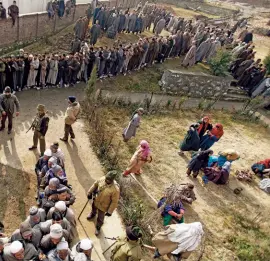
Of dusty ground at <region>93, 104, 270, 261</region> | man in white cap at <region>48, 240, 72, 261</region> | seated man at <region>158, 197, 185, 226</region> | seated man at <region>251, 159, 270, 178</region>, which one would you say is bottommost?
dusty ground at <region>93, 104, 270, 261</region>

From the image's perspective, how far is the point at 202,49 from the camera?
1573 centimetres

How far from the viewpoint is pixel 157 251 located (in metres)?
5.79

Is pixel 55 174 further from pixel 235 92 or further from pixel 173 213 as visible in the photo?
pixel 235 92

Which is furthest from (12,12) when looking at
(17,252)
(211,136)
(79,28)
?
(17,252)

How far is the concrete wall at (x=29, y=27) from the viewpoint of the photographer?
14.0 metres

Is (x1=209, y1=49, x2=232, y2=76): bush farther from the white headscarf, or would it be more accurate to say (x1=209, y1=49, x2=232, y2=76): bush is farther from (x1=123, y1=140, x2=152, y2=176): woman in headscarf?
the white headscarf

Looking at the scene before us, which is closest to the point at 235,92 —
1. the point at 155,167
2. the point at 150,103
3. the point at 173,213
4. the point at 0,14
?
the point at 150,103

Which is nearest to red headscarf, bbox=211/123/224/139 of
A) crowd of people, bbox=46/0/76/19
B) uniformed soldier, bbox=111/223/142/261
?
uniformed soldier, bbox=111/223/142/261

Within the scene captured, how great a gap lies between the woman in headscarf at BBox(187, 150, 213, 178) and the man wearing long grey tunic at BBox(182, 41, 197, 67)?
767cm

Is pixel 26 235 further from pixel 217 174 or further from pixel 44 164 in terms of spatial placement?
pixel 217 174

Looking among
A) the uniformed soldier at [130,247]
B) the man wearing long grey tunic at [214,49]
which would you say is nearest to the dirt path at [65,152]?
the uniformed soldier at [130,247]

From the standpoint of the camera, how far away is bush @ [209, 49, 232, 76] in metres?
14.9

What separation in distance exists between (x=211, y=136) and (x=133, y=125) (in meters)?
2.32

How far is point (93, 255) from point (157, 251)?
1.31 m
